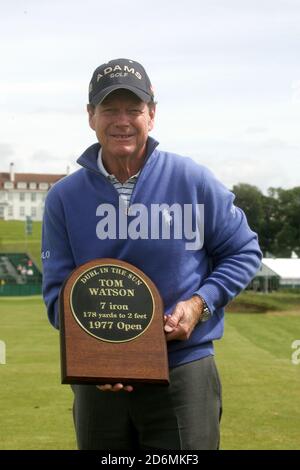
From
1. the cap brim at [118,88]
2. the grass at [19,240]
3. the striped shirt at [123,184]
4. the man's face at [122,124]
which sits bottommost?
the grass at [19,240]

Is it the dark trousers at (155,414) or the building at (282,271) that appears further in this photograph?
the building at (282,271)

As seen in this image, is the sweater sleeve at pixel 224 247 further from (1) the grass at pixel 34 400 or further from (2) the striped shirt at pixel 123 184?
(1) the grass at pixel 34 400

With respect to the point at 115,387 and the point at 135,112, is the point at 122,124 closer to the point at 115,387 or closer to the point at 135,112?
the point at 135,112

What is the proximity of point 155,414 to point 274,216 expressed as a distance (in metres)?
59.4

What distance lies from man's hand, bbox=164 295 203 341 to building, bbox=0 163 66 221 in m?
121

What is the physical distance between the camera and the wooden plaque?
11.2 feet

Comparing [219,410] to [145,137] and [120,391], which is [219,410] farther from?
[145,137]

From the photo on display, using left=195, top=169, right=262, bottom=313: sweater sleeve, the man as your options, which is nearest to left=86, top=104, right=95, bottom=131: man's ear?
the man

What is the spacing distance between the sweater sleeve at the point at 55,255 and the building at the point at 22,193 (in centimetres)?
12048

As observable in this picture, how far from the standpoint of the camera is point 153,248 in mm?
3594

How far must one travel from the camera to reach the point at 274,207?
62.8m

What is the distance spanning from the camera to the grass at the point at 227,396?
735 centimetres

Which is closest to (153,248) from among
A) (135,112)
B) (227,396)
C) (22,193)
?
(135,112)

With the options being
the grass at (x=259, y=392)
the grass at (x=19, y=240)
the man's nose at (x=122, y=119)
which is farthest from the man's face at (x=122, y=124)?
the grass at (x=19, y=240)
